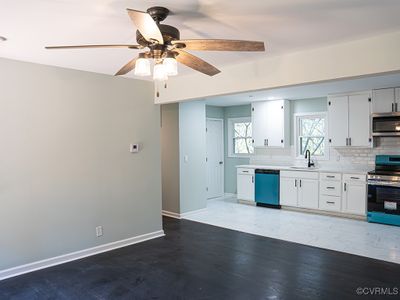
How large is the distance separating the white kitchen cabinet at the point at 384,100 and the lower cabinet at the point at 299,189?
156cm

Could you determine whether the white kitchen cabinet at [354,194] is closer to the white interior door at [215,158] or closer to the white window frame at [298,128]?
the white window frame at [298,128]

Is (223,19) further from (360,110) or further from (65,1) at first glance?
(360,110)

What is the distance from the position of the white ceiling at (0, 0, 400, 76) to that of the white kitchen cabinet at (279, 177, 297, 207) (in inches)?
144

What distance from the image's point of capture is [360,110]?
18.5 ft

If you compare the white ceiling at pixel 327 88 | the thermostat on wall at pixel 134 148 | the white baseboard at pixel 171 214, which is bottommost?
the white baseboard at pixel 171 214

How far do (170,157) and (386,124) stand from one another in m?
3.81

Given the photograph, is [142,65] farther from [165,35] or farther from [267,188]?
[267,188]

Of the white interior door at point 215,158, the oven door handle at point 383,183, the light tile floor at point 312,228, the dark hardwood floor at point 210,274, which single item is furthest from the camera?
the white interior door at point 215,158

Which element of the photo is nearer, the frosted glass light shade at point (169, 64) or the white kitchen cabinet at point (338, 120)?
the frosted glass light shade at point (169, 64)

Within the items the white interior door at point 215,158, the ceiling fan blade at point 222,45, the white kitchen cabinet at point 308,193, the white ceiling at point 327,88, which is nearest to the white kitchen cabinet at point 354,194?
the white kitchen cabinet at point 308,193

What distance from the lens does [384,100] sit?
5363 millimetres

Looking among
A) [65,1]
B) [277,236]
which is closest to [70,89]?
[65,1]

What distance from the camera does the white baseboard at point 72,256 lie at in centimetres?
328

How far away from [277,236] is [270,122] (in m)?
2.83
